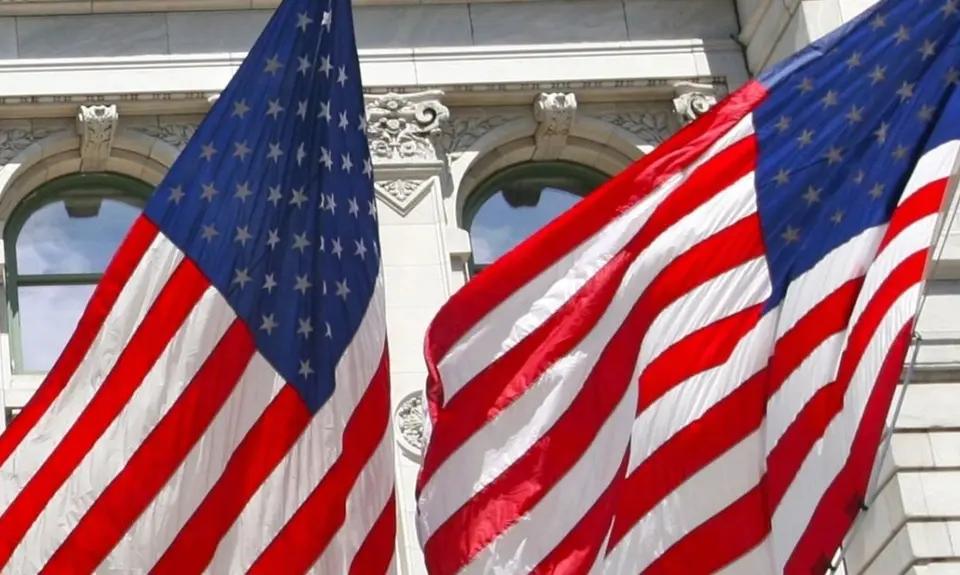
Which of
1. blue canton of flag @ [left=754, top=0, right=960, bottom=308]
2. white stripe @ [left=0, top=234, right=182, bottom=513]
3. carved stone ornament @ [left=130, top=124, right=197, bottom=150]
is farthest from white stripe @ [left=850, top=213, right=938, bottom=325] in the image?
carved stone ornament @ [left=130, top=124, right=197, bottom=150]

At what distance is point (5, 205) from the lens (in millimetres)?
22719

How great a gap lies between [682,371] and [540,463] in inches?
42.1

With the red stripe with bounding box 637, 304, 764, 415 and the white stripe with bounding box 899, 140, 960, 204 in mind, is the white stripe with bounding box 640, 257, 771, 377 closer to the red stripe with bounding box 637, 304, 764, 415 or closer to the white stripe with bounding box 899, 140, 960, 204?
the red stripe with bounding box 637, 304, 764, 415

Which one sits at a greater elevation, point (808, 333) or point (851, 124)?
point (851, 124)

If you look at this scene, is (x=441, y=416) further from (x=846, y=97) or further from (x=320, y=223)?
(x=846, y=97)

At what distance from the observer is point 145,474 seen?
1558 cm

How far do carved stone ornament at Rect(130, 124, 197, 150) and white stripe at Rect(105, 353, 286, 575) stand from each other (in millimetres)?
7526

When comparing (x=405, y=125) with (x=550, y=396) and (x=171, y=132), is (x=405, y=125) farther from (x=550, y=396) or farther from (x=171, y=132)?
(x=550, y=396)

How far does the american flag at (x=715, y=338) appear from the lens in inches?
606

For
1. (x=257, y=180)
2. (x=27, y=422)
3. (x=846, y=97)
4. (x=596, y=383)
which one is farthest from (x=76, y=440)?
(x=846, y=97)

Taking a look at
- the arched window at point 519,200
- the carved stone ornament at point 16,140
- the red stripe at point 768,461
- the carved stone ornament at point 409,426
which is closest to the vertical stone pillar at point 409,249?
the carved stone ornament at point 409,426

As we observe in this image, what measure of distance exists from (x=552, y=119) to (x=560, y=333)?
Answer: 750cm

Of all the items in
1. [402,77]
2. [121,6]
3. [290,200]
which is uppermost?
[121,6]

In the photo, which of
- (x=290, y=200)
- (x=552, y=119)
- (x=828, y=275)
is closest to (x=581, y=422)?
(x=828, y=275)
